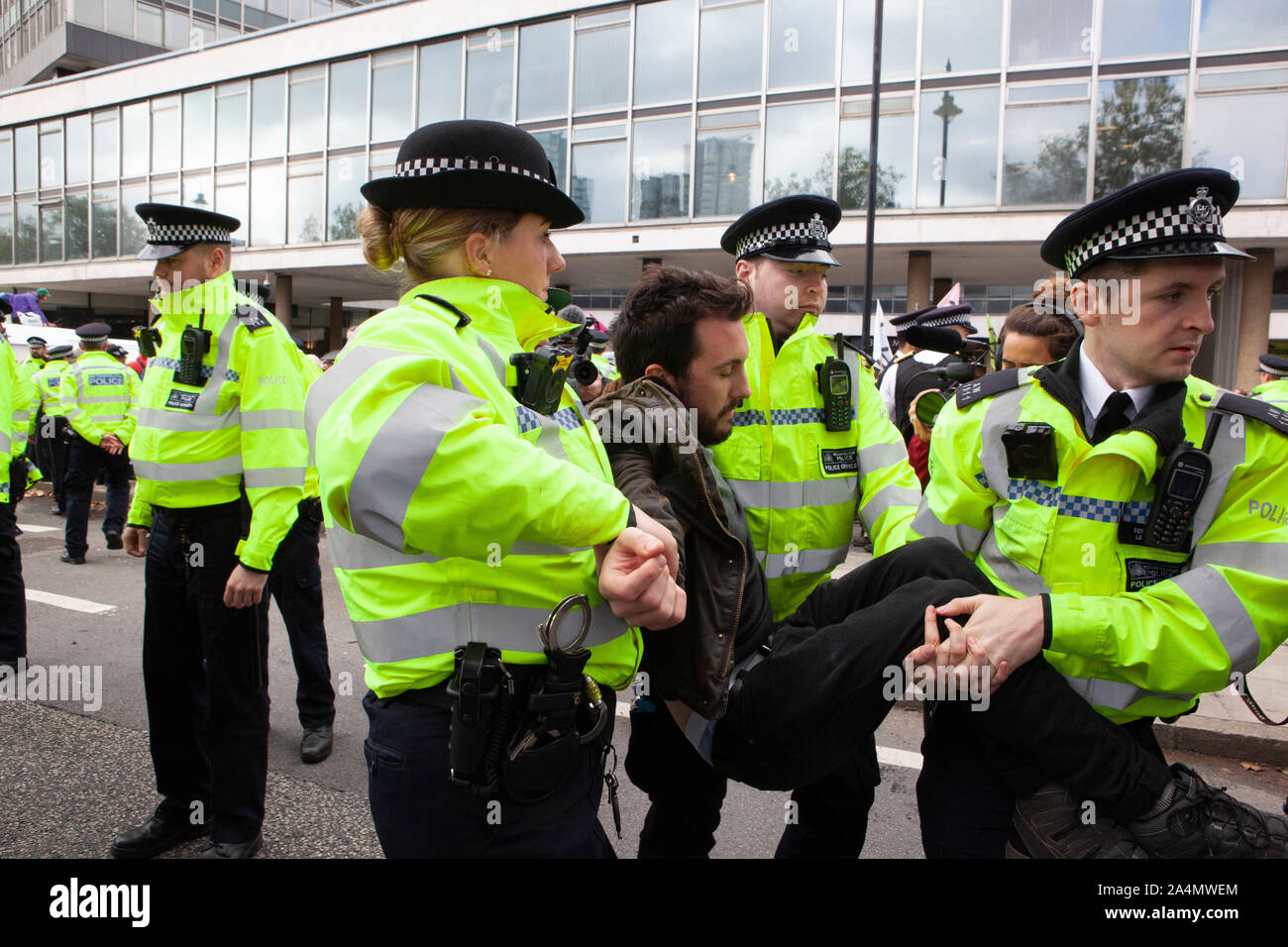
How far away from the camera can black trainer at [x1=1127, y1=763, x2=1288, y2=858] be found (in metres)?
1.65

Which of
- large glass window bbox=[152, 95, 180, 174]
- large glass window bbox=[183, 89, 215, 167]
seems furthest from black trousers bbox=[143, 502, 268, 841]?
large glass window bbox=[152, 95, 180, 174]

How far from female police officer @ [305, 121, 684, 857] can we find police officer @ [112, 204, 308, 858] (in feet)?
5.46

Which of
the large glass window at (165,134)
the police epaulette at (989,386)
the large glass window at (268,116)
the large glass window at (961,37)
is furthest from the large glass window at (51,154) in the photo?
the police epaulette at (989,386)

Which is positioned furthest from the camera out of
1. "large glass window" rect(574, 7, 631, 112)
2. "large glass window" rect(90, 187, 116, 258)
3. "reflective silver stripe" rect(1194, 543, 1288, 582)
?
"large glass window" rect(90, 187, 116, 258)

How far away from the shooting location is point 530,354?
1561 mm

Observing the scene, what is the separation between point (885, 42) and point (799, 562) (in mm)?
17127

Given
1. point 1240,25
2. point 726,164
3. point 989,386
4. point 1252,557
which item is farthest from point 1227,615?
point 726,164

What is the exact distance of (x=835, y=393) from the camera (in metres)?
2.61

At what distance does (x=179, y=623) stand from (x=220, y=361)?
988 mm

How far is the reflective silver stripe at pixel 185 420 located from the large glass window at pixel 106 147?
96.6 feet

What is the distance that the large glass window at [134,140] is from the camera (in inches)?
1045

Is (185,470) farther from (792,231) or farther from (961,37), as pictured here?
(961,37)

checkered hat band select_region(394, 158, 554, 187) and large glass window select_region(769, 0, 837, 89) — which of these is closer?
checkered hat band select_region(394, 158, 554, 187)

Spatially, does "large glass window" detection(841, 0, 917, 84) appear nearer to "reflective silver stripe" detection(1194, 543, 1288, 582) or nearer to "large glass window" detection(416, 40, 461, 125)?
"large glass window" detection(416, 40, 461, 125)
